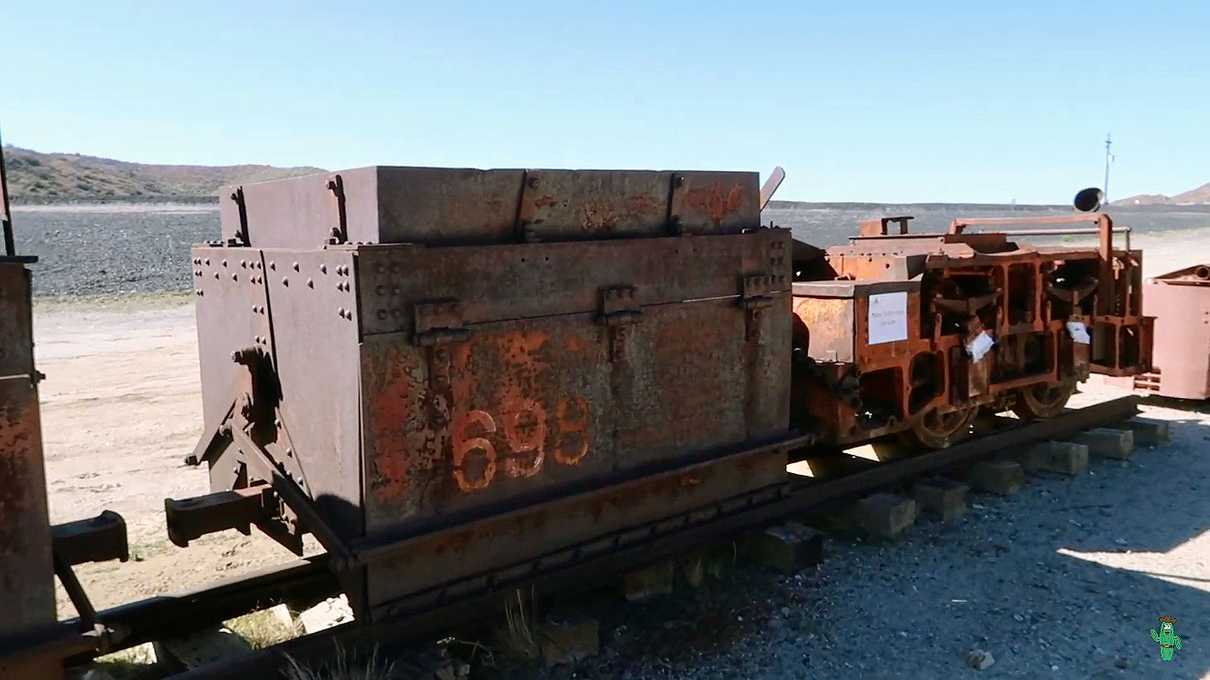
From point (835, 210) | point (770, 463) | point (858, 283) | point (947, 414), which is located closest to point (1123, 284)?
point (947, 414)

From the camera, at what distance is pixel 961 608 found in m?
4.90

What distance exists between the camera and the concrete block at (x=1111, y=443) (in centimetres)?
766

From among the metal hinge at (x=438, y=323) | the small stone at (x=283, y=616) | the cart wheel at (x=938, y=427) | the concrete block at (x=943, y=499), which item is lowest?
the small stone at (x=283, y=616)

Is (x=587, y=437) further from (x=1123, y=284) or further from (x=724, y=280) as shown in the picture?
(x=1123, y=284)

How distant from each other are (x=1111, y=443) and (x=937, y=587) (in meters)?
3.50

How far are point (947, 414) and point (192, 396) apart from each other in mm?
9122

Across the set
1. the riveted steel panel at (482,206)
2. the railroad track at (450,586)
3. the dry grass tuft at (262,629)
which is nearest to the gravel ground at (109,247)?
the dry grass tuft at (262,629)

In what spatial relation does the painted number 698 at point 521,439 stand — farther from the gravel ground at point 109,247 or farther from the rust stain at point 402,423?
the gravel ground at point 109,247

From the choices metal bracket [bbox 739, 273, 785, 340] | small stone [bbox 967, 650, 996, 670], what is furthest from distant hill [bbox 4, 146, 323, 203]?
small stone [bbox 967, 650, 996, 670]

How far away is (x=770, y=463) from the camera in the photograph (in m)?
5.41

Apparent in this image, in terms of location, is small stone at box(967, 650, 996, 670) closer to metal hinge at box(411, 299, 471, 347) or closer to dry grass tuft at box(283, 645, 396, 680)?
dry grass tuft at box(283, 645, 396, 680)

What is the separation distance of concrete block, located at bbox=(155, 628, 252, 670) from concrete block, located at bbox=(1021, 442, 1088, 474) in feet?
19.8

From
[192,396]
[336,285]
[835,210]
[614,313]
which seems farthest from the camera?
[835,210]

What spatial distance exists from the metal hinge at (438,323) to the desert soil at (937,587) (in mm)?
1726
